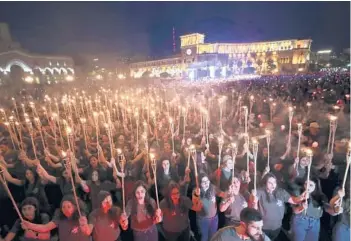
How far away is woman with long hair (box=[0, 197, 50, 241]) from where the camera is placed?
3219 millimetres

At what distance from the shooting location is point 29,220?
10.9 ft

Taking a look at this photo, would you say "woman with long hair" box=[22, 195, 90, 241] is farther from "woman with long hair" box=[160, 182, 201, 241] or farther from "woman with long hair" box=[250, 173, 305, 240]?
"woman with long hair" box=[250, 173, 305, 240]

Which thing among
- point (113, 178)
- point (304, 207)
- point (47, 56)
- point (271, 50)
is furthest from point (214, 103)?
point (271, 50)

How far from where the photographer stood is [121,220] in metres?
3.38

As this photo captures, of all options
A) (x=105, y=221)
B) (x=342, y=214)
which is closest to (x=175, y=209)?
(x=105, y=221)

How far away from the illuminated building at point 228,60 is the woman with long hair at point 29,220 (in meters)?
74.2

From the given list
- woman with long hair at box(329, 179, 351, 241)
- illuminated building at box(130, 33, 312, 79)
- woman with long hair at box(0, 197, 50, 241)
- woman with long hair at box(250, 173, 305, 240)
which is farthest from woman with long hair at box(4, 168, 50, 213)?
illuminated building at box(130, 33, 312, 79)

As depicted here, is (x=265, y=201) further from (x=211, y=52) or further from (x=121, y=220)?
(x=211, y=52)

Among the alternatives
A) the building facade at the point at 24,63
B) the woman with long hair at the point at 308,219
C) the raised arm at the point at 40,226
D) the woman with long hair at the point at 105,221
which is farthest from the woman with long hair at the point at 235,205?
the building facade at the point at 24,63

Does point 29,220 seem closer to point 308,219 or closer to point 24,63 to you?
point 308,219

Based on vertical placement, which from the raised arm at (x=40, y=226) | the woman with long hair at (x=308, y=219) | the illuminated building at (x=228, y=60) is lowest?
the woman with long hair at (x=308, y=219)

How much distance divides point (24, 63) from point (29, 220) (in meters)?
51.3

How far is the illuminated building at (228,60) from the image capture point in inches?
3155

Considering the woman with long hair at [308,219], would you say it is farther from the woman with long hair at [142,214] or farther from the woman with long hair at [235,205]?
the woman with long hair at [142,214]
